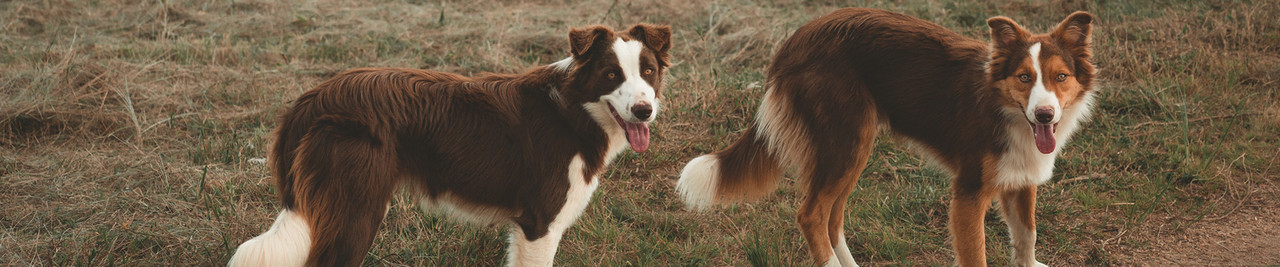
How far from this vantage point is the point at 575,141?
3.56 meters

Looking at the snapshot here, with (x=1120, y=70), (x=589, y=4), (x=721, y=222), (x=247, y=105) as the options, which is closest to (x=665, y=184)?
(x=721, y=222)

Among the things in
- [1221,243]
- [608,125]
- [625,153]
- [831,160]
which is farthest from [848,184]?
[1221,243]

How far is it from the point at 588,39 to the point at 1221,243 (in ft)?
10.8

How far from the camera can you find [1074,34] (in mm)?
3648

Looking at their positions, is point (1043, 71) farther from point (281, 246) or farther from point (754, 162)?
point (281, 246)

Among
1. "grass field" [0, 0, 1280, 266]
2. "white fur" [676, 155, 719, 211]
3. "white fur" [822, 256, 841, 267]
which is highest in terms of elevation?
"white fur" [676, 155, 719, 211]

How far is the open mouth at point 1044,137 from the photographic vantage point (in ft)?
11.8

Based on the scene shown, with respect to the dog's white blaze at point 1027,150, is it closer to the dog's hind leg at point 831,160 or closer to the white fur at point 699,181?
the dog's hind leg at point 831,160

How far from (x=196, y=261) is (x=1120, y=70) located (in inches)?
228

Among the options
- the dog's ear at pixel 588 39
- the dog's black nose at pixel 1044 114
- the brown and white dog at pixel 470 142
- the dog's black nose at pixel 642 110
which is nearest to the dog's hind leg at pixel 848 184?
the dog's black nose at pixel 1044 114

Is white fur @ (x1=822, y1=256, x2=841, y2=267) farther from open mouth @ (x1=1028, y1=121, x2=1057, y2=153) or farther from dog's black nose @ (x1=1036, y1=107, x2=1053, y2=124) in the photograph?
dog's black nose @ (x1=1036, y1=107, x2=1053, y2=124)

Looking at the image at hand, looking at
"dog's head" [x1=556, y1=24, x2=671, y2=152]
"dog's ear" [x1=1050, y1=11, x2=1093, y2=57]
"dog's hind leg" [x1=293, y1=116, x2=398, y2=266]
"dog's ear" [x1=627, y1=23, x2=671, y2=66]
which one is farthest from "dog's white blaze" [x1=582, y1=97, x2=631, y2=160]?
"dog's ear" [x1=1050, y1=11, x2=1093, y2=57]

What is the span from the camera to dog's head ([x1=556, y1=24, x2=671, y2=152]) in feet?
11.1

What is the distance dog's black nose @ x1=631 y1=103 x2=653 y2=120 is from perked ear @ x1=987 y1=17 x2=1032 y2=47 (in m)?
1.38
